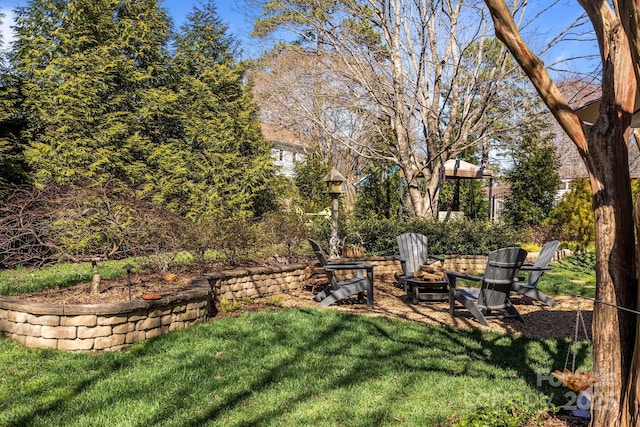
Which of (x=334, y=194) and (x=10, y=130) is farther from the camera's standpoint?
(x=10, y=130)

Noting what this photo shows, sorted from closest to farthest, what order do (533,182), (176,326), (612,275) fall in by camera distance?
(612,275), (176,326), (533,182)

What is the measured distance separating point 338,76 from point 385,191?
21.2ft

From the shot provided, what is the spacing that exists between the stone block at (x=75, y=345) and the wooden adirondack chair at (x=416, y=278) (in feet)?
14.7

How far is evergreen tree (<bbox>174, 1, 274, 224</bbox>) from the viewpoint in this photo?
11.7 m

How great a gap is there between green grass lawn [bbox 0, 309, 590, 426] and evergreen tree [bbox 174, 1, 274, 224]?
7022 mm

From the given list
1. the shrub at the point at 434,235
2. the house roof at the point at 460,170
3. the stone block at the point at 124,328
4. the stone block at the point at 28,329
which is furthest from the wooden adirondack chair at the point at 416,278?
the house roof at the point at 460,170

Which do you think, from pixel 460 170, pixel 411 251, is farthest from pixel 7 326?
pixel 460 170

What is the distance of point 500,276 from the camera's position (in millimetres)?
5637

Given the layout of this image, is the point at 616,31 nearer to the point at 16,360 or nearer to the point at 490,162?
the point at 16,360

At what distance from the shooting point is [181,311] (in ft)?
16.7

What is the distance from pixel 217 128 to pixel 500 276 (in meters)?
8.73

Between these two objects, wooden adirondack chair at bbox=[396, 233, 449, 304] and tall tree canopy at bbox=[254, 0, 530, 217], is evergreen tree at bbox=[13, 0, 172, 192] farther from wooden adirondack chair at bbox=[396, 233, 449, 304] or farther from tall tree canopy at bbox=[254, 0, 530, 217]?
wooden adirondack chair at bbox=[396, 233, 449, 304]

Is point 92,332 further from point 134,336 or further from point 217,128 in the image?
point 217,128

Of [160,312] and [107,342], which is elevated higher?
[160,312]
